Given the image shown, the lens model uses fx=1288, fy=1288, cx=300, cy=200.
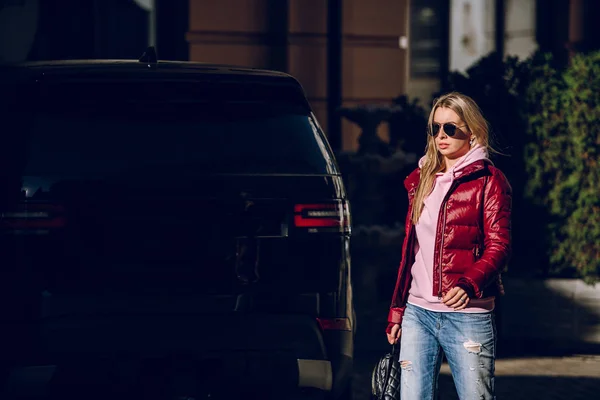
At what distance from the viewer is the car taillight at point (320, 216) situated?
5129 millimetres

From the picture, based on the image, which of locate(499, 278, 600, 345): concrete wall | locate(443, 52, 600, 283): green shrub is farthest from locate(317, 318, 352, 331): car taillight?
locate(443, 52, 600, 283): green shrub

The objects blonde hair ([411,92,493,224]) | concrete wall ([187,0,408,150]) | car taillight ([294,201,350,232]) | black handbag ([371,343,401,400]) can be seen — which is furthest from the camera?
concrete wall ([187,0,408,150])

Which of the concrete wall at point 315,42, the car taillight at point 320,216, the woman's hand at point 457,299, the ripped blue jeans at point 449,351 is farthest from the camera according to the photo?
the concrete wall at point 315,42

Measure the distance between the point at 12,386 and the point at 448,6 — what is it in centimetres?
1045

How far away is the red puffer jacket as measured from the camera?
4578 mm

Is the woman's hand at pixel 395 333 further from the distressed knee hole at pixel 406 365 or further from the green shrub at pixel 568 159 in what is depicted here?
the green shrub at pixel 568 159

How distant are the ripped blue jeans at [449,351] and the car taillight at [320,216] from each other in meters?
0.51

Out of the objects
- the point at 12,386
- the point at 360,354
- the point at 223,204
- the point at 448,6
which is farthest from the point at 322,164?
the point at 448,6

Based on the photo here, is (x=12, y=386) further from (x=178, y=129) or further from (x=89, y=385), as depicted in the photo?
(x=178, y=129)

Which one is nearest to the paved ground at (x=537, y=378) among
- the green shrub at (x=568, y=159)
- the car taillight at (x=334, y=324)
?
the green shrub at (x=568, y=159)

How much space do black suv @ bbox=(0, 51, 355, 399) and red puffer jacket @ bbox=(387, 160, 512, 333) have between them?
656 millimetres

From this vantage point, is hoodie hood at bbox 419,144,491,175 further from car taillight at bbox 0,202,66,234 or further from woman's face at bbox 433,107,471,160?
car taillight at bbox 0,202,66,234

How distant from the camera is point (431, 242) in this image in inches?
186

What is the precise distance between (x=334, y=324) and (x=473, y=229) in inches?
31.9
